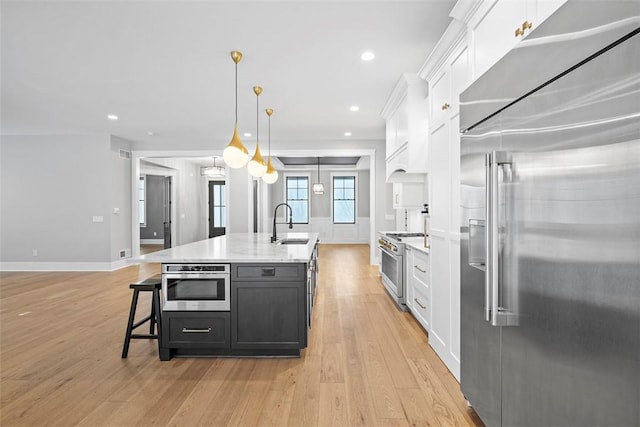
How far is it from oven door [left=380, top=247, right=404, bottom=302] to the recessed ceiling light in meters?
2.28

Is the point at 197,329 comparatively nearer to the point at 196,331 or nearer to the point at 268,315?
the point at 196,331

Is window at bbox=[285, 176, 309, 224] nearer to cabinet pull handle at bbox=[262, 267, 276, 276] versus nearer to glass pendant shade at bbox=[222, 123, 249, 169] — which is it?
glass pendant shade at bbox=[222, 123, 249, 169]

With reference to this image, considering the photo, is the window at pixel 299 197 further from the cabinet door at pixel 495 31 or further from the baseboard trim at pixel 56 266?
the cabinet door at pixel 495 31

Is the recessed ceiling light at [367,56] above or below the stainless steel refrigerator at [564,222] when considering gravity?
above

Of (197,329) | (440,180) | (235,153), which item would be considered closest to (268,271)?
(197,329)

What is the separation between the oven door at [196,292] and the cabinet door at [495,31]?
2.30 m

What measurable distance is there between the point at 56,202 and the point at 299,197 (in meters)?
6.82

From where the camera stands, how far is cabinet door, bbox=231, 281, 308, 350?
2.75m

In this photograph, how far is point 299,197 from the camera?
39.4 ft

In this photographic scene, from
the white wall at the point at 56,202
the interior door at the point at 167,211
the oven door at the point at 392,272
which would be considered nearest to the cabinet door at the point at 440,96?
the oven door at the point at 392,272

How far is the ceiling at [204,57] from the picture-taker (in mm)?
2740

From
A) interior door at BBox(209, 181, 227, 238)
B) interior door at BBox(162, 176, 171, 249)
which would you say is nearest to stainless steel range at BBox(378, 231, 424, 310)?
interior door at BBox(162, 176, 171, 249)

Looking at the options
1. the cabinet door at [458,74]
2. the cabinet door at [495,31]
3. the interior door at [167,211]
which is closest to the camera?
the cabinet door at [495,31]

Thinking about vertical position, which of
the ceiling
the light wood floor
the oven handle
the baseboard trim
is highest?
the ceiling
